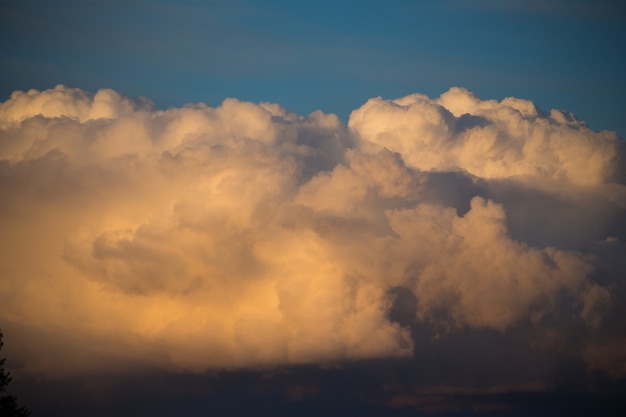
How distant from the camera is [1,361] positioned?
5940 inches

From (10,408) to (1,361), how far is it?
10.5 meters

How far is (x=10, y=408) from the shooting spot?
143125 millimetres
